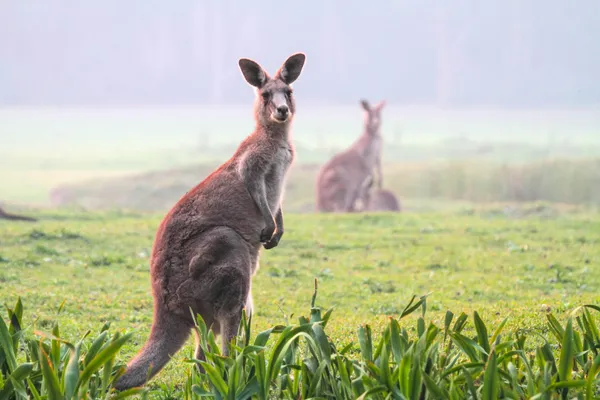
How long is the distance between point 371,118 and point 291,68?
11331 mm

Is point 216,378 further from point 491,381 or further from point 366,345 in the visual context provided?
point 491,381

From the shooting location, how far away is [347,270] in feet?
33.3

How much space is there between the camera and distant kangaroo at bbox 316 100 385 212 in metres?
16.7

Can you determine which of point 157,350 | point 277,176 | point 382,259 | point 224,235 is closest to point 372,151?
point 382,259

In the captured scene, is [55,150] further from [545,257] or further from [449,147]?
[545,257]

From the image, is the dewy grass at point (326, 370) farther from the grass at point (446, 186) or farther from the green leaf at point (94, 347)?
the grass at point (446, 186)

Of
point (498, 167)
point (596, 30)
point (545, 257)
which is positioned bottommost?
point (545, 257)

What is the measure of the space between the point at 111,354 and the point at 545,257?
25.8ft

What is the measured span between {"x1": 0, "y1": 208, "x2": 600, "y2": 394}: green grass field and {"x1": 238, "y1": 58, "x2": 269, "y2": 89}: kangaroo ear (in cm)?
158

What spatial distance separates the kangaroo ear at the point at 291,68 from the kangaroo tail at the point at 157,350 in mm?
1871

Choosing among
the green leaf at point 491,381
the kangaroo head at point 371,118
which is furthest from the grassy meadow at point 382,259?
the kangaroo head at point 371,118

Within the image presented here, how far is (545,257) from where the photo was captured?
10812 mm

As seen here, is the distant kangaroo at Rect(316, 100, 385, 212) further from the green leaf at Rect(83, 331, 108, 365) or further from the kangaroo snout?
the green leaf at Rect(83, 331, 108, 365)

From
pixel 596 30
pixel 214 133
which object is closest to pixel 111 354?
pixel 214 133
